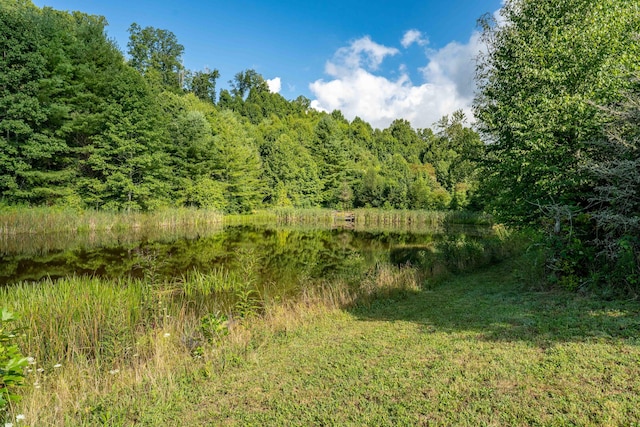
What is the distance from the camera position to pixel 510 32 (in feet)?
28.8

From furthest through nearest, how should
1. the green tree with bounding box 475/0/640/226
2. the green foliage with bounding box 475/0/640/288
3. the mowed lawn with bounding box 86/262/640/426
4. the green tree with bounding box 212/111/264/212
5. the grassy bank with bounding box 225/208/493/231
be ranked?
the green tree with bounding box 212/111/264/212 < the grassy bank with bounding box 225/208/493/231 < the green tree with bounding box 475/0/640/226 < the green foliage with bounding box 475/0/640/288 < the mowed lawn with bounding box 86/262/640/426

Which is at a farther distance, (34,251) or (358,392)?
(34,251)

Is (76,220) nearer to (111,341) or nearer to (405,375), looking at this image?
(111,341)

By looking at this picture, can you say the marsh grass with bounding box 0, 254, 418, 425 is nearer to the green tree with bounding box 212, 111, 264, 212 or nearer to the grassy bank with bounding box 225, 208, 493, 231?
the grassy bank with bounding box 225, 208, 493, 231

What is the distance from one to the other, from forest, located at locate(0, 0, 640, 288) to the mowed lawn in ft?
7.66

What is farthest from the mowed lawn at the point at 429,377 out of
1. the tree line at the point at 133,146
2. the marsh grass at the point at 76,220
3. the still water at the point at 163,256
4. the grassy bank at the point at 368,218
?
the grassy bank at the point at 368,218

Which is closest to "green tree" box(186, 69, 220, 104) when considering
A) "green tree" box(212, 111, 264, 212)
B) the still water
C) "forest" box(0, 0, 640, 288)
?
"forest" box(0, 0, 640, 288)

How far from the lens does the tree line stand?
20688 millimetres

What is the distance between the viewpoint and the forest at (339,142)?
6645 millimetres

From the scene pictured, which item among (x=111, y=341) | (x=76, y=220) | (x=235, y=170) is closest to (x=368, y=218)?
(x=235, y=170)

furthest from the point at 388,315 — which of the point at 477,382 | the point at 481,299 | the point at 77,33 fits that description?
the point at 77,33

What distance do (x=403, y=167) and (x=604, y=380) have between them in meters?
63.2

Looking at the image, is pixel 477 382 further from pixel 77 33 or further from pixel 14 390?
pixel 77 33

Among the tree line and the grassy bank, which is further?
the grassy bank
